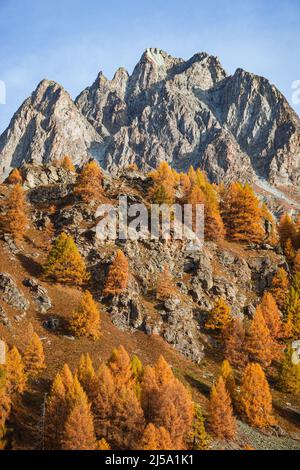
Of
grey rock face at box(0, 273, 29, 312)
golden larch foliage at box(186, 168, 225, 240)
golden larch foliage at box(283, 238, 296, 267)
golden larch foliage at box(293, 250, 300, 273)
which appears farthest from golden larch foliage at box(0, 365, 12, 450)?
golden larch foliage at box(283, 238, 296, 267)

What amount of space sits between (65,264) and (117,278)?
10838mm

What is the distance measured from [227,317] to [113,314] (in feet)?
78.1

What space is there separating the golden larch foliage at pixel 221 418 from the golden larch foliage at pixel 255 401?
15.9 feet

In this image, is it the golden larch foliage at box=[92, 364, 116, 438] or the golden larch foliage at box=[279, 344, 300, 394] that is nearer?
the golden larch foliage at box=[92, 364, 116, 438]

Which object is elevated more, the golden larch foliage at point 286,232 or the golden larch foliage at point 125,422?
the golden larch foliage at point 286,232

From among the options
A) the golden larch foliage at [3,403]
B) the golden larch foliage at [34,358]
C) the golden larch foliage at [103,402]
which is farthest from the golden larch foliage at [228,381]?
the golden larch foliage at [3,403]

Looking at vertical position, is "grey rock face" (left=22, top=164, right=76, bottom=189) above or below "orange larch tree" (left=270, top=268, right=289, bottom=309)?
above

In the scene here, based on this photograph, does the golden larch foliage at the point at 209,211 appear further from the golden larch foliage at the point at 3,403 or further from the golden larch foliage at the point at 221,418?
the golden larch foliage at the point at 3,403

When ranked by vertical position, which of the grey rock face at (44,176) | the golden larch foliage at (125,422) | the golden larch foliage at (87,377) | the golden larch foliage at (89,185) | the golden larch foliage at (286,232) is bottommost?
the golden larch foliage at (125,422)

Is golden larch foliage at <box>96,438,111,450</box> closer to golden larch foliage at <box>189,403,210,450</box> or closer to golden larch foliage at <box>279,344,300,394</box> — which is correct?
golden larch foliage at <box>189,403,210,450</box>

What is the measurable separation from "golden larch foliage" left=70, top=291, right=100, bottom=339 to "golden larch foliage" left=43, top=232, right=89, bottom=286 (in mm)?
10872

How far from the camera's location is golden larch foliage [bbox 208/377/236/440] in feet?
184

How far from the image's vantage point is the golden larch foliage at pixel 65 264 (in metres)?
80.1
